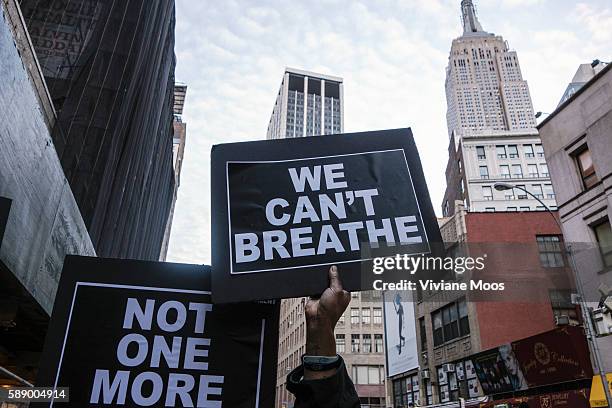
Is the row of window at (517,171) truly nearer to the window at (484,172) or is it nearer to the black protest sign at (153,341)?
the window at (484,172)

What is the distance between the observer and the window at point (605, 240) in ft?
54.3

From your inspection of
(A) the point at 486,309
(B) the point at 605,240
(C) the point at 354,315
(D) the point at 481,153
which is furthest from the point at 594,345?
(C) the point at 354,315

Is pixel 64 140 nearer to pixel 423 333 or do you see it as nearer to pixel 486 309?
pixel 486 309

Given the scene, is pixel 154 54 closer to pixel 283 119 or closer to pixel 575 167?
pixel 575 167

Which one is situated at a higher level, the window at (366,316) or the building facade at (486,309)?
the window at (366,316)

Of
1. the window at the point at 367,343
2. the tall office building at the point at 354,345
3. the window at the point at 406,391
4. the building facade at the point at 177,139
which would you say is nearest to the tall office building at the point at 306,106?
the tall office building at the point at 354,345

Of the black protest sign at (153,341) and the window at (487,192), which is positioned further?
the window at (487,192)

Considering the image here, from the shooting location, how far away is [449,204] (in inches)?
2921

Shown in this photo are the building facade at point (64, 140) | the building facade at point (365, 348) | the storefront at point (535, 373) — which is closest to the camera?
the building facade at point (64, 140)

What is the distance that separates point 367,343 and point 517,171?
1309 inches

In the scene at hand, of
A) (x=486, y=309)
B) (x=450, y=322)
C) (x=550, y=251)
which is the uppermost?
(x=550, y=251)

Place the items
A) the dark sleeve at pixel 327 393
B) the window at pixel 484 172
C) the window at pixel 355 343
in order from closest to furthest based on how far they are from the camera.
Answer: the dark sleeve at pixel 327 393, the window at pixel 484 172, the window at pixel 355 343

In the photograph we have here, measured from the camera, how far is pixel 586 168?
18266mm

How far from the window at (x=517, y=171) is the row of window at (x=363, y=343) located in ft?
101
